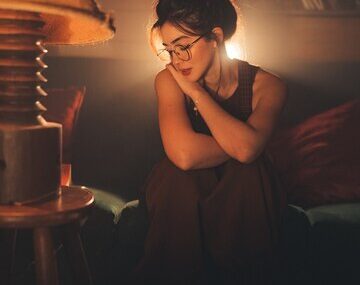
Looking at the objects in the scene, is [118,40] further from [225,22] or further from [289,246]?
[289,246]

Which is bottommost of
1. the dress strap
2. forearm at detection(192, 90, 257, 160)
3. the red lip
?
forearm at detection(192, 90, 257, 160)

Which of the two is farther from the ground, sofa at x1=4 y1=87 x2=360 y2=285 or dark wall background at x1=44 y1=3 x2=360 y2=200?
dark wall background at x1=44 y1=3 x2=360 y2=200

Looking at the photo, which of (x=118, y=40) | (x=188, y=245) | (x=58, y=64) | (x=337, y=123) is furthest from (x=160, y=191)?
(x=118, y=40)

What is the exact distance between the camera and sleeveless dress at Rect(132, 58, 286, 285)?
1.33m

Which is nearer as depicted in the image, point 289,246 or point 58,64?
point 289,246

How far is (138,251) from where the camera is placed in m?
1.44

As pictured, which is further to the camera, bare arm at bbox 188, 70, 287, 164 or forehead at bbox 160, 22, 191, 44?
forehead at bbox 160, 22, 191, 44

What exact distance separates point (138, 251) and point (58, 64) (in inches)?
45.1

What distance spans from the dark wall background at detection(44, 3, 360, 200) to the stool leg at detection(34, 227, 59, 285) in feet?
2.51

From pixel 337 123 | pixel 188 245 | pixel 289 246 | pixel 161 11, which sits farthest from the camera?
pixel 337 123

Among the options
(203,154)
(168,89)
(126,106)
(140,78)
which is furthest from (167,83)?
(140,78)

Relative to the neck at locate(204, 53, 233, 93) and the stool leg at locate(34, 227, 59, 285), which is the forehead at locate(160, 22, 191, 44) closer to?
the neck at locate(204, 53, 233, 93)

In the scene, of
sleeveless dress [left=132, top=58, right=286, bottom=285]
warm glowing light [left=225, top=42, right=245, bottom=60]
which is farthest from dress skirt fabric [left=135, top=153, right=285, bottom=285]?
warm glowing light [left=225, top=42, right=245, bottom=60]

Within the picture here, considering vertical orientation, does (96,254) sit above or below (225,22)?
below
